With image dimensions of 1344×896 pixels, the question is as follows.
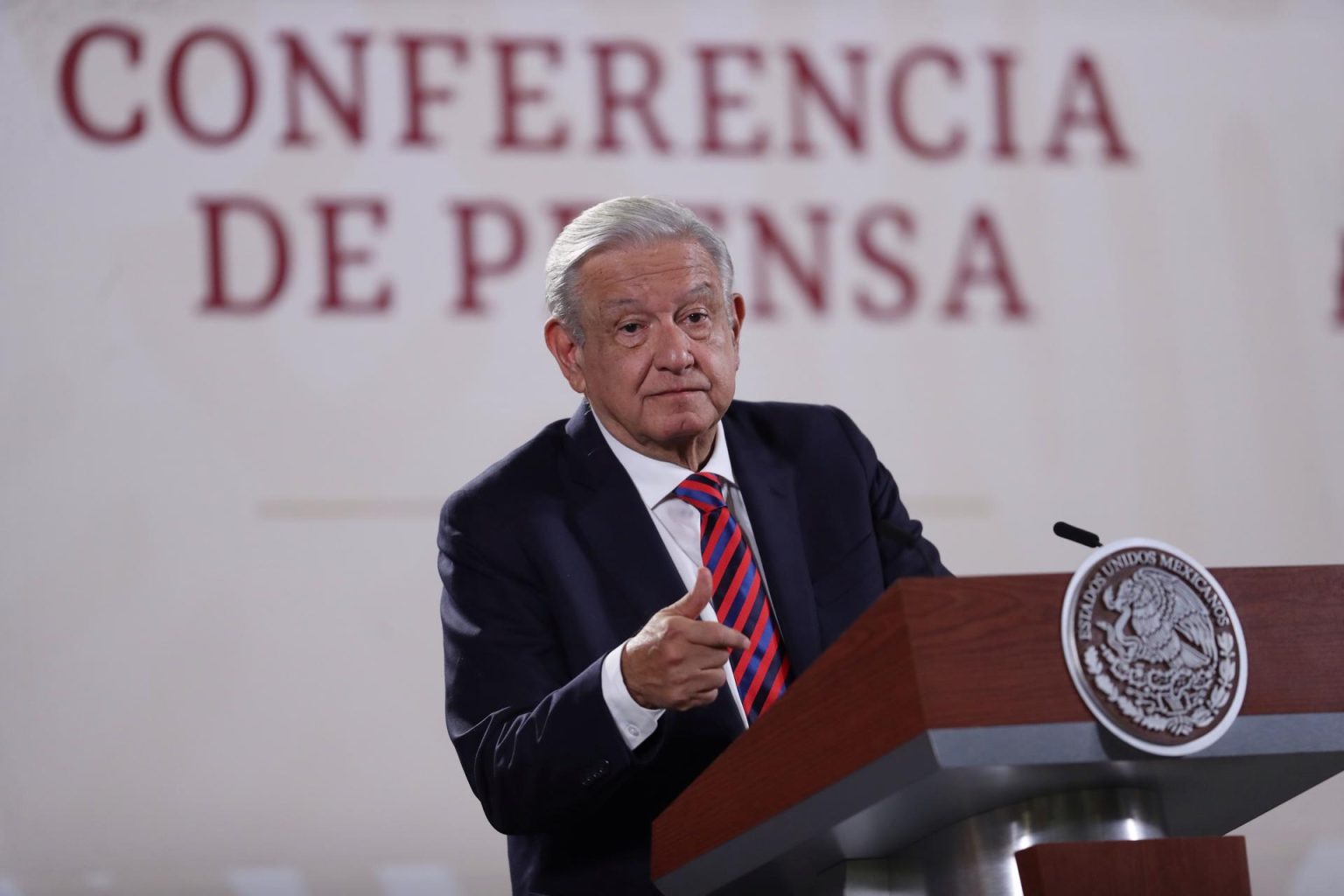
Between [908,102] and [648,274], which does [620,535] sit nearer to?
[648,274]

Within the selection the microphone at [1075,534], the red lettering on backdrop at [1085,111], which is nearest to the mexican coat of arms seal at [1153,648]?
the microphone at [1075,534]

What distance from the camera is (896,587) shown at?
122cm

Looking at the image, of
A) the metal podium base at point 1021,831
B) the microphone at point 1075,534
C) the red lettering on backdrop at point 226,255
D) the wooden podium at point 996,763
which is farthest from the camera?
the red lettering on backdrop at point 226,255

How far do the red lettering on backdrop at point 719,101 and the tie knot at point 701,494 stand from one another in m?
1.45

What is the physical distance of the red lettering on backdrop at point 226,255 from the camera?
3.18 m

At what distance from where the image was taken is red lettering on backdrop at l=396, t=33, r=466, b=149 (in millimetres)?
3287

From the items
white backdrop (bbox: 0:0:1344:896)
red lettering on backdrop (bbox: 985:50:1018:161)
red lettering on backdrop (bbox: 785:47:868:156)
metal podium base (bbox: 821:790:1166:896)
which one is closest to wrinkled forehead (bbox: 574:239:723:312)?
metal podium base (bbox: 821:790:1166:896)

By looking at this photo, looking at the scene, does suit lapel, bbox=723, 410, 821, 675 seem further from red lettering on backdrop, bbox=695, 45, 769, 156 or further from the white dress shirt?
red lettering on backdrop, bbox=695, 45, 769, 156

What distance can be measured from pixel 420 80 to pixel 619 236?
139 centimetres

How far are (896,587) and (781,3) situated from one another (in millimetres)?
2441

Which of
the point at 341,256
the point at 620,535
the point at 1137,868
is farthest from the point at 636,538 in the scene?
the point at 341,256

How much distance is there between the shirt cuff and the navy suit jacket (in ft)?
0.14

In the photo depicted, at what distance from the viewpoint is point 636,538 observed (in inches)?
78.2

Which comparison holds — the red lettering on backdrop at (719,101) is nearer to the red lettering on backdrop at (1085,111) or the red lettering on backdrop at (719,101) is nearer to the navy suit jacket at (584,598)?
the red lettering on backdrop at (1085,111)
